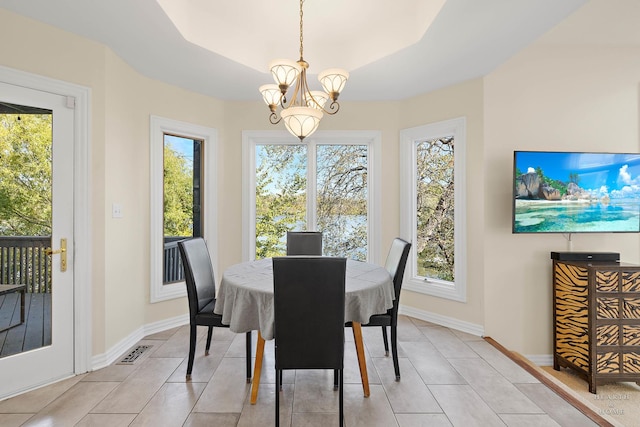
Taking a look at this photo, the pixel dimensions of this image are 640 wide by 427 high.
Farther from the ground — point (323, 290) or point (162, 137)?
point (162, 137)

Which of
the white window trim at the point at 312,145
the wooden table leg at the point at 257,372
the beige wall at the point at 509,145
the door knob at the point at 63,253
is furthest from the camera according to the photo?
the white window trim at the point at 312,145

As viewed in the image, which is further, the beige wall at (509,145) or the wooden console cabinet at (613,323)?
the beige wall at (509,145)

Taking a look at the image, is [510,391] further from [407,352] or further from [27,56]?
[27,56]

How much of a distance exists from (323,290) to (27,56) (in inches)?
99.9

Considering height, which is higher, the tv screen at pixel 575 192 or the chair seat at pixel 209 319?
the tv screen at pixel 575 192

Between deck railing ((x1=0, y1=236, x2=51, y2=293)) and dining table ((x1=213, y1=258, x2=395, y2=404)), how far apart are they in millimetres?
1304

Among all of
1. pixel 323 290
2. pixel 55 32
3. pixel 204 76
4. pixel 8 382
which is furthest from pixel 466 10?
pixel 8 382

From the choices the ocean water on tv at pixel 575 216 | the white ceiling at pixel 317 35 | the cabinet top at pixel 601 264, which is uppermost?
the white ceiling at pixel 317 35

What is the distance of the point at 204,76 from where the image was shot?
3256mm

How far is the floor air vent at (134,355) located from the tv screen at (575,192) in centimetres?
350

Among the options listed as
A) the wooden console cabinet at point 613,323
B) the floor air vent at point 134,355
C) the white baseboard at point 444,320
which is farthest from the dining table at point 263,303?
the wooden console cabinet at point 613,323

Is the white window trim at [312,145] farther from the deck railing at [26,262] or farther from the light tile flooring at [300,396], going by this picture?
the deck railing at [26,262]

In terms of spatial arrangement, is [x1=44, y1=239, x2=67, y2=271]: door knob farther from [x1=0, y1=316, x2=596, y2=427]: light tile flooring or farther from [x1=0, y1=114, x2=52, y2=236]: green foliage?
[x1=0, y1=316, x2=596, y2=427]: light tile flooring

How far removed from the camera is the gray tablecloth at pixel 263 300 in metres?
1.96
